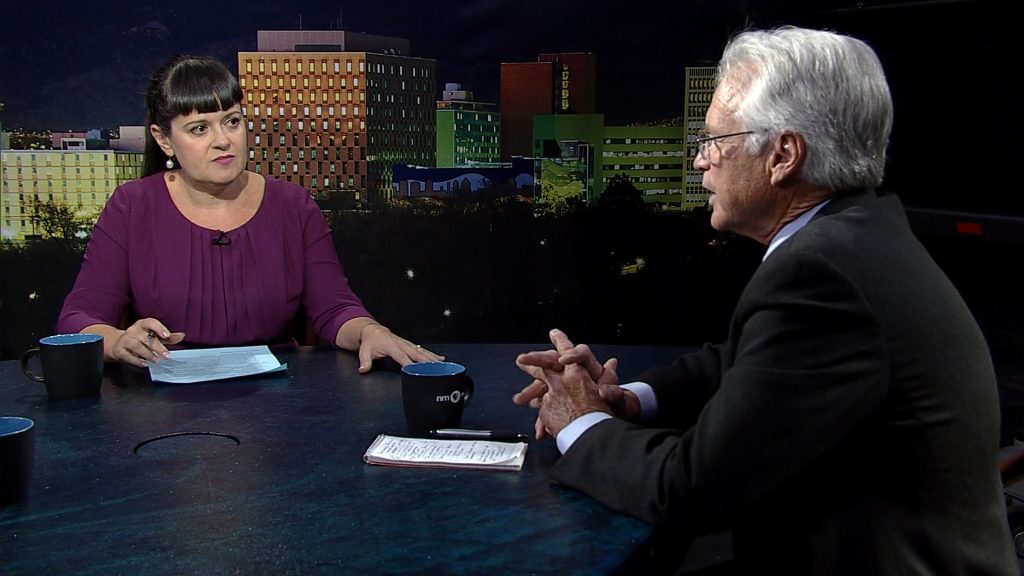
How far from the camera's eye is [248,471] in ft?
4.00

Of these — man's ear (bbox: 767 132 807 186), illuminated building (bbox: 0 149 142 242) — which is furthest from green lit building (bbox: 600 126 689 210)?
man's ear (bbox: 767 132 807 186)

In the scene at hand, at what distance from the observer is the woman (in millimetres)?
2236

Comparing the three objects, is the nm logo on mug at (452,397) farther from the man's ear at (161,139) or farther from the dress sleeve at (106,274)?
the man's ear at (161,139)

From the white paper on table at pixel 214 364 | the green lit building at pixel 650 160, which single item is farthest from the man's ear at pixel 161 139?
the green lit building at pixel 650 160

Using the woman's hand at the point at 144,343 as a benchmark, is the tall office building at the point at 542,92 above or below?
above

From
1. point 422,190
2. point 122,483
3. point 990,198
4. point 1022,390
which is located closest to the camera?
point 122,483

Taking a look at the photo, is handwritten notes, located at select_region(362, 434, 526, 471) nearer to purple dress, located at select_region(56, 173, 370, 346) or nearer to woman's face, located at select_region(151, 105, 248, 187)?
purple dress, located at select_region(56, 173, 370, 346)

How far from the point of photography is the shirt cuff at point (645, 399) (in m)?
1.44

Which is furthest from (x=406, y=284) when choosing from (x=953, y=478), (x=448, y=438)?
(x=953, y=478)

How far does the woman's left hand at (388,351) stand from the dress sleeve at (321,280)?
1.15 ft

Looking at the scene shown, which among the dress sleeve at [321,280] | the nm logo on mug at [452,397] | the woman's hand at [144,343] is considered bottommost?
the nm logo on mug at [452,397]

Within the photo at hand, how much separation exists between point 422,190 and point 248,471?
10.7 ft

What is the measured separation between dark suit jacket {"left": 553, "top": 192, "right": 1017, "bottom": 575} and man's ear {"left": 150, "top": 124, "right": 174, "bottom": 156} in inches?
65.6

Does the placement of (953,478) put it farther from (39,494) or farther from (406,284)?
(406,284)
